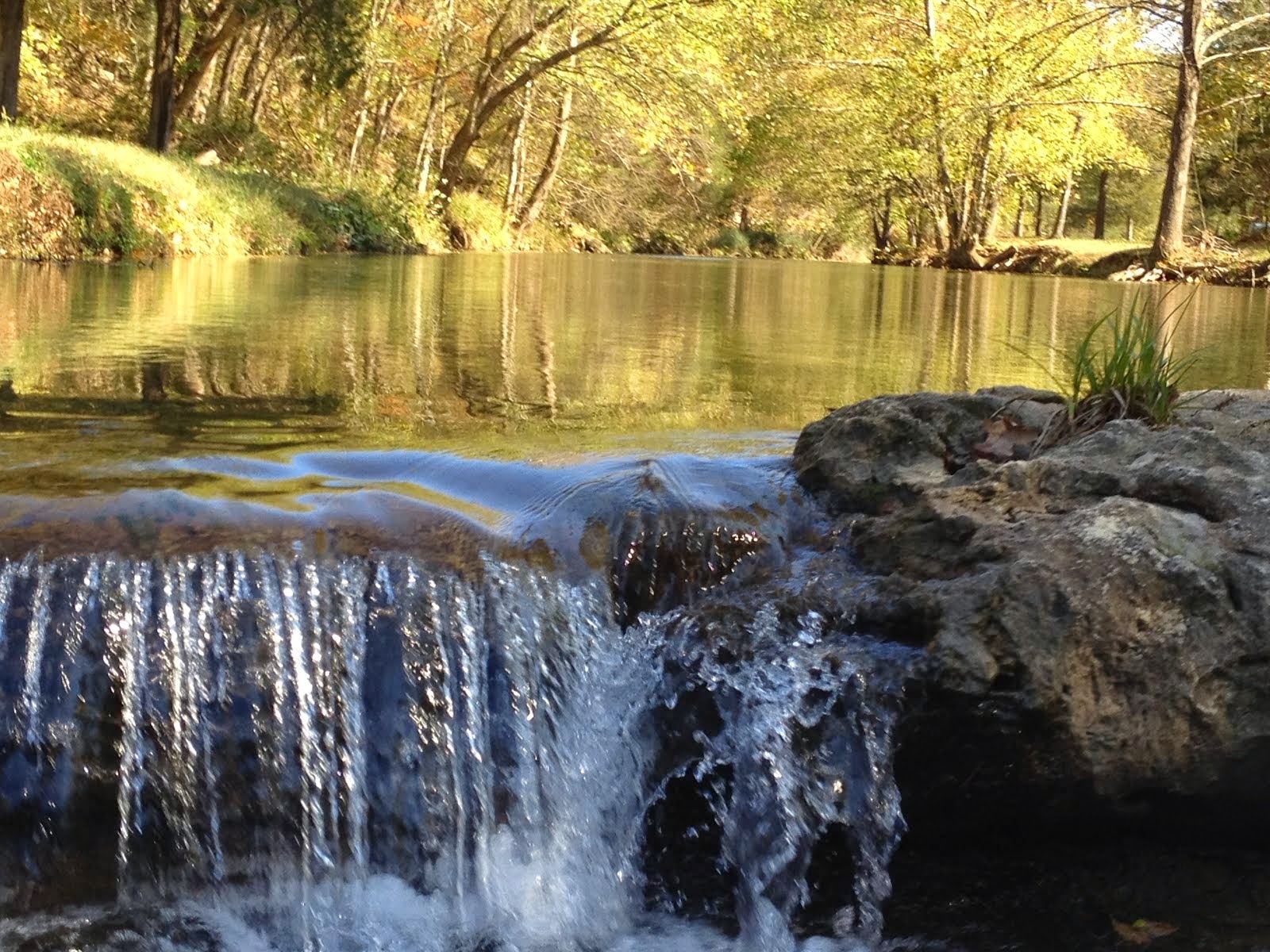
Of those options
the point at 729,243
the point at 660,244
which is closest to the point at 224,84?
the point at 660,244

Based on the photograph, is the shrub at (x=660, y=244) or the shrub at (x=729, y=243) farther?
the shrub at (x=729, y=243)

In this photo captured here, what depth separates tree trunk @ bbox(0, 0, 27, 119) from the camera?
19.8m

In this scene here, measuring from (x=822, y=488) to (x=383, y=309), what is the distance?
7718 millimetres

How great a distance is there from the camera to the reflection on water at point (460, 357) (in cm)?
562

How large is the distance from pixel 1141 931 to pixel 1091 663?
68 cm

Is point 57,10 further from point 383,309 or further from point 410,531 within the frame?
point 410,531

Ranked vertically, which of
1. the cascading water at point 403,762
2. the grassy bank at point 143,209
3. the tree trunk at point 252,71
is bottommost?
the cascading water at point 403,762

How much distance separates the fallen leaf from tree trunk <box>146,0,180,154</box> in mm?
22324

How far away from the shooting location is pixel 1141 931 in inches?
133

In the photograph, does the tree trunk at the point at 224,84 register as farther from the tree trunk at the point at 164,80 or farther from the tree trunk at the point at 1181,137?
the tree trunk at the point at 1181,137

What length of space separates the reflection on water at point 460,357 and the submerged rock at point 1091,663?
1983 millimetres

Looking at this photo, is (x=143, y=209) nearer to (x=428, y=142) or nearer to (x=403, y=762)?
(x=428, y=142)

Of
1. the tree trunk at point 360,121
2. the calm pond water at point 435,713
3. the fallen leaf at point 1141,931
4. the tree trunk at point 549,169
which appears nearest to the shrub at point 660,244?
the tree trunk at point 549,169

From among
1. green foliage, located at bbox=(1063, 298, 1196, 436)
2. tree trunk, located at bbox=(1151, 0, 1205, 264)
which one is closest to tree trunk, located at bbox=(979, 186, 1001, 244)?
tree trunk, located at bbox=(1151, 0, 1205, 264)
